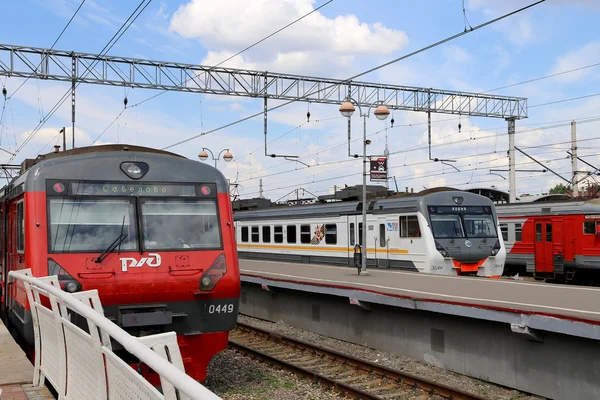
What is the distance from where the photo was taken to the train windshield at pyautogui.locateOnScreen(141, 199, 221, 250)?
8.03 metres

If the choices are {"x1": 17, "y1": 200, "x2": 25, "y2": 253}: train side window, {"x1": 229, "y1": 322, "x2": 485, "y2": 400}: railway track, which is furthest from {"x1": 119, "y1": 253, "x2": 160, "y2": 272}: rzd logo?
{"x1": 229, "y1": 322, "x2": 485, "y2": 400}: railway track

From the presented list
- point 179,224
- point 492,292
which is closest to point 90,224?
point 179,224

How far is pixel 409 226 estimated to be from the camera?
19422 millimetres

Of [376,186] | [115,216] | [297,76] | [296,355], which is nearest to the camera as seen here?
[115,216]

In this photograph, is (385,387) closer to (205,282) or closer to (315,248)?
(205,282)

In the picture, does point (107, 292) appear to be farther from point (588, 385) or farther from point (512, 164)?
point (512, 164)

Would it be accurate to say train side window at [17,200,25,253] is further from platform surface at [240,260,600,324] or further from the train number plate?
platform surface at [240,260,600,324]

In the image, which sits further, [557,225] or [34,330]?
[557,225]

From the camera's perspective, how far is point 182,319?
7.81 metres

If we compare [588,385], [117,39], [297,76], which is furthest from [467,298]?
[297,76]

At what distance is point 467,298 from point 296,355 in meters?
3.43

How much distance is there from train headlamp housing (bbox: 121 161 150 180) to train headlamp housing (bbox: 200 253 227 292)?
4.93 ft

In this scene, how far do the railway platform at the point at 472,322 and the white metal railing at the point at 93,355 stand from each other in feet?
19.7

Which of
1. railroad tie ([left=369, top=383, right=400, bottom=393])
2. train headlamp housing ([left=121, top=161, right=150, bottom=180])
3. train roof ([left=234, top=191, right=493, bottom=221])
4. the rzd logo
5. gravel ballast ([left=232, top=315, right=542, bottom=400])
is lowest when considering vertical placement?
gravel ballast ([left=232, top=315, right=542, bottom=400])
